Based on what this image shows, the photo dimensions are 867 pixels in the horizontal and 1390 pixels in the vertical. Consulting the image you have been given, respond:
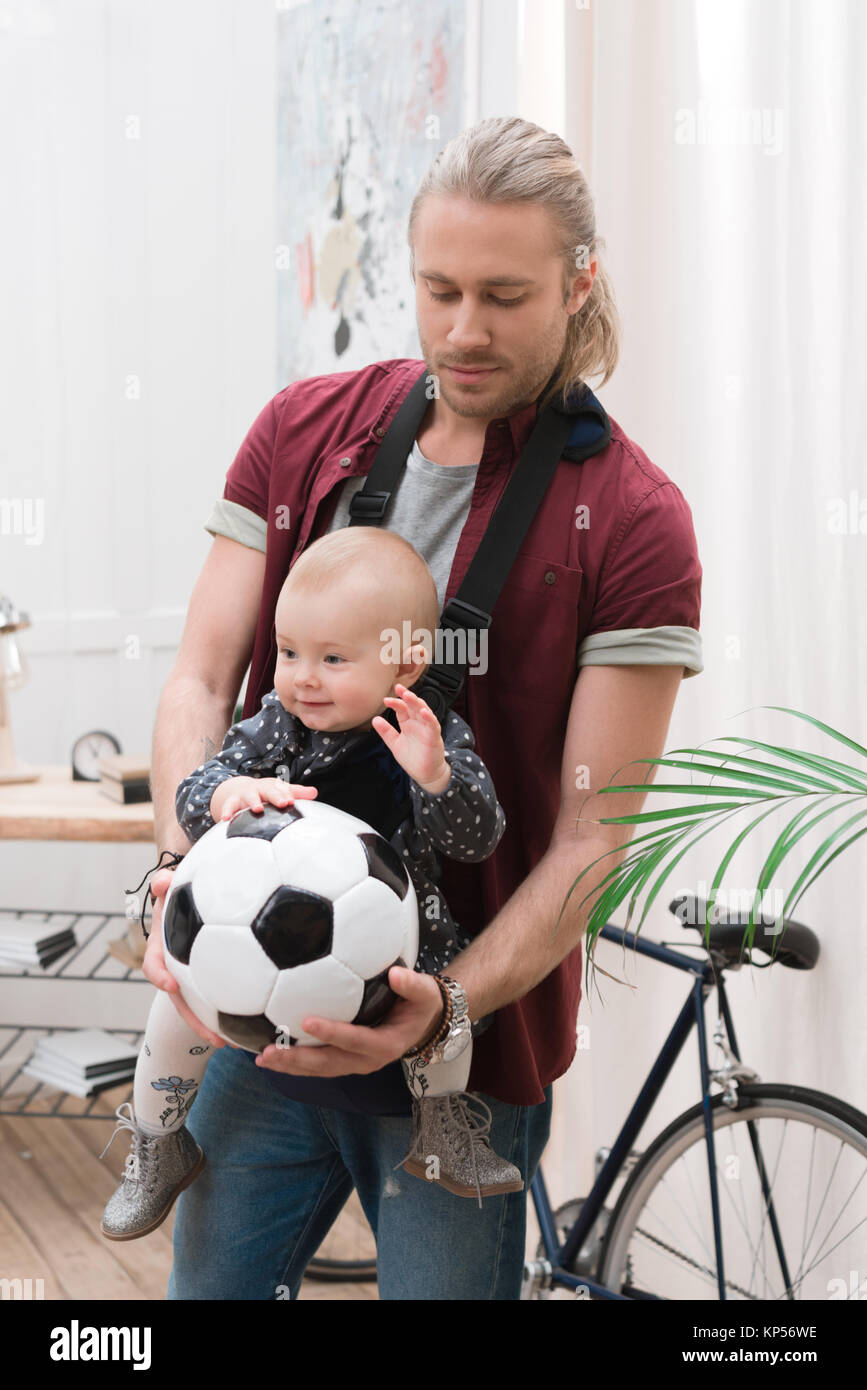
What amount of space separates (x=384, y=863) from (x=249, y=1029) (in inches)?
7.5

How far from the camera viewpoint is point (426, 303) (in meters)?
1.25

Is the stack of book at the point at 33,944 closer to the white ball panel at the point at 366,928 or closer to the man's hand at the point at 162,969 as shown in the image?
the man's hand at the point at 162,969

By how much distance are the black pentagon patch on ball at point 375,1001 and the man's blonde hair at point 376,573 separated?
311 millimetres

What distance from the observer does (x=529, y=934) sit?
124 cm

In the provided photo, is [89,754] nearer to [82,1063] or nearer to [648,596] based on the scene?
[82,1063]

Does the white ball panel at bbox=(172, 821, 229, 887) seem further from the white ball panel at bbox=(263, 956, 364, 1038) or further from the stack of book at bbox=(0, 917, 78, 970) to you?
the stack of book at bbox=(0, 917, 78, 970)

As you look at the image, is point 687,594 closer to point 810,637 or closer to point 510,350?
point 510,350

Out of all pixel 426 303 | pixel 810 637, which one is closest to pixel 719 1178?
pixel 810 637

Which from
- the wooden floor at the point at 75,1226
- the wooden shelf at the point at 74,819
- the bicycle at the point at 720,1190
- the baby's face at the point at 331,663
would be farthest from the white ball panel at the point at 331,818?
the wooden floor at the point at 75,1226

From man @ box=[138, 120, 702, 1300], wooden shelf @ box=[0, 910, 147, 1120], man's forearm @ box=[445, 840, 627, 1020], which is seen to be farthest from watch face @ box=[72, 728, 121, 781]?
man's forearm @ box=[445, 840, 627, 1020]

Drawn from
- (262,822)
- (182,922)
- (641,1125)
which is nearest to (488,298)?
(262,822)

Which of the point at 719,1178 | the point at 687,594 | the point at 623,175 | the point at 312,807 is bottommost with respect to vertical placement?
the point at 719,1178

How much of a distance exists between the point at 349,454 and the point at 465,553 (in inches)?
6.9

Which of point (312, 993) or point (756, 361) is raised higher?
point (756, 361)
